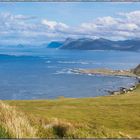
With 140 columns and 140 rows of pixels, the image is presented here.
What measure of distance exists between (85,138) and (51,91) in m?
115

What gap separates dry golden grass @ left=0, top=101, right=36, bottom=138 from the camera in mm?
8586

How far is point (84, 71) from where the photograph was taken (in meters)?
193

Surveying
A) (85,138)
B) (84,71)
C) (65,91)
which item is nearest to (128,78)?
(84,71)

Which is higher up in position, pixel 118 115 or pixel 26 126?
pixel 26 126

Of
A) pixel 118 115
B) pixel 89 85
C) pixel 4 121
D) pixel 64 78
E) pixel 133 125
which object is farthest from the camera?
pixel 64 78

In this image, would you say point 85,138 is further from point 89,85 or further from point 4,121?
point 89,85

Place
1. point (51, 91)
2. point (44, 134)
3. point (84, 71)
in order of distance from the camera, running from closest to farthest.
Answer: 1. point (44, 134)
2. point (51, 91)
3. point (84, 71)

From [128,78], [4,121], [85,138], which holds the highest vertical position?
[4,121]

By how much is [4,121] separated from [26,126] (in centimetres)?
51

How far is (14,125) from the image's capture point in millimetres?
8883

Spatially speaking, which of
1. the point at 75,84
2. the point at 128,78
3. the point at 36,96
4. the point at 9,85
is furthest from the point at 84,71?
the point at 36,96

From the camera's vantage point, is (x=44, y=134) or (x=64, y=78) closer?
(x=44, y=134)

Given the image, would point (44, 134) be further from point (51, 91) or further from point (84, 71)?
point (84, 71)

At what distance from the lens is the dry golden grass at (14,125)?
859 cm
